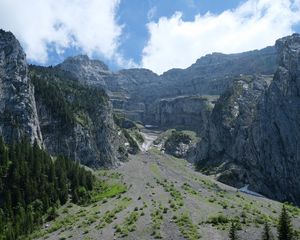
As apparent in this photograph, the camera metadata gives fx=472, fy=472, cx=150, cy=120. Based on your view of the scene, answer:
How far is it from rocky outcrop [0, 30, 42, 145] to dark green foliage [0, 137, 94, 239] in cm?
1336

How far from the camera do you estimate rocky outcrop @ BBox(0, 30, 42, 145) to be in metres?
148

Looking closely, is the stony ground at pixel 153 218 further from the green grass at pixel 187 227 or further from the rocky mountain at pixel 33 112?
the rocky mountain at pixel 33 112

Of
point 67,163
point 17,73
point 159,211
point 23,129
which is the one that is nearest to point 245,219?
point 159,211

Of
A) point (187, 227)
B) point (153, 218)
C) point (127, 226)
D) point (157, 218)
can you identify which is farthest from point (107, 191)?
point (187, 227)

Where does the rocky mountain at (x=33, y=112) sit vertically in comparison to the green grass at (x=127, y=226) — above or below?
above

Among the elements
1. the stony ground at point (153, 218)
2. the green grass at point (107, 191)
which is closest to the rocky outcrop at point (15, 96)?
the green grass at point (107, 191)

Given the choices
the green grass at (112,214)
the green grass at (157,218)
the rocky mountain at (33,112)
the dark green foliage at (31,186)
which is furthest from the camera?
the rocky mountain at (33,112)

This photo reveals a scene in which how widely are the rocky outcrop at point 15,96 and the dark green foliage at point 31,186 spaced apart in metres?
13.4

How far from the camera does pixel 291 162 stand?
621 feet

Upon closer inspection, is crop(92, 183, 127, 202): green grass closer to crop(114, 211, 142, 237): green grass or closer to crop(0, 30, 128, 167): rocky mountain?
crop(0, 30, 128, 167): rocky mountain

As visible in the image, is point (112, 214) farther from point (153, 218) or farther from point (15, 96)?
point (15, 96)

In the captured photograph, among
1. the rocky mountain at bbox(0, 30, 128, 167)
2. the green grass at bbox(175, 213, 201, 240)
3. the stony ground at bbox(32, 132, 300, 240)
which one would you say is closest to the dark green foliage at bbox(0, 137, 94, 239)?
the stony ground at bbox(32, 132, 300, 240)

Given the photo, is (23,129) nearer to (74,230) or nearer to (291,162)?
(74,230)

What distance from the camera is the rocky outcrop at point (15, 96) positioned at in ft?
485
